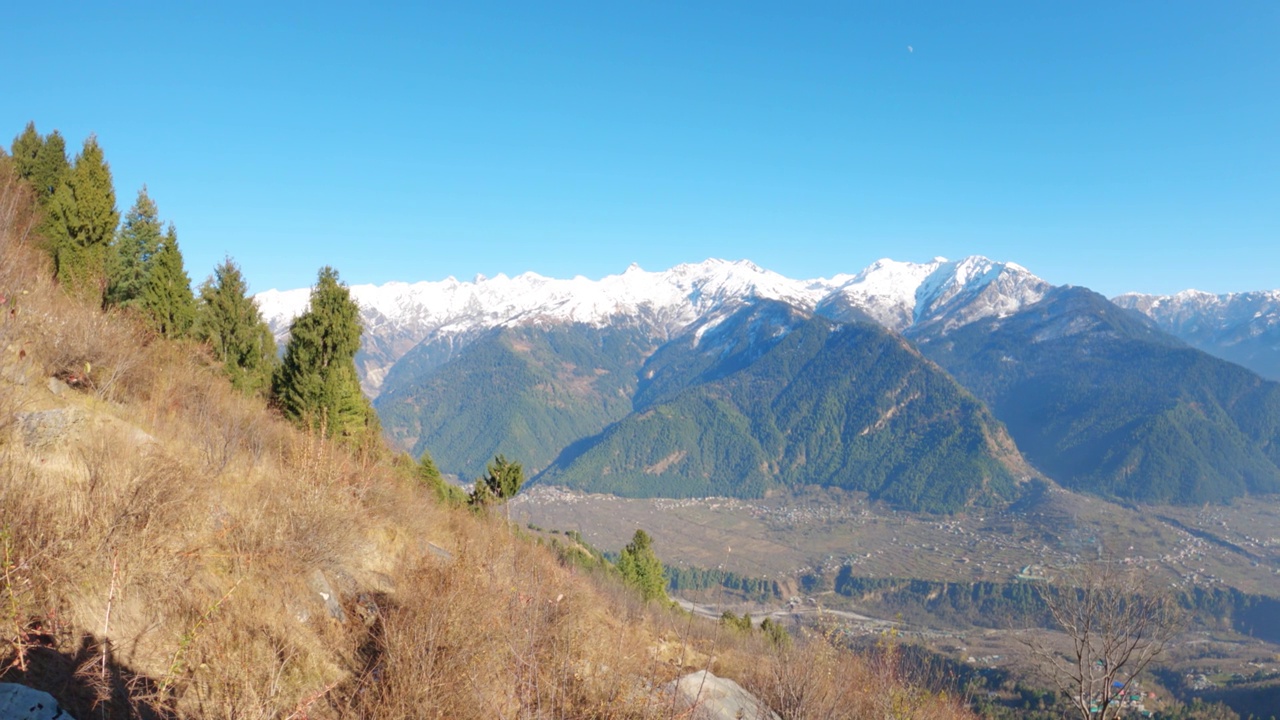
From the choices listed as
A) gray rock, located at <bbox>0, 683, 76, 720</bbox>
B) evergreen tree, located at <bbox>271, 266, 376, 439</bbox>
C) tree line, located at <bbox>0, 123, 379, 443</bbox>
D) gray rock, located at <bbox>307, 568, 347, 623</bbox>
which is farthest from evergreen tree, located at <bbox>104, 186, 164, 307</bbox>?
gray rock, located at <bbox>0, 683, 76, 720</bbox>

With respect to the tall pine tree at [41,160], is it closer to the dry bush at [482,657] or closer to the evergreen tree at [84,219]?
the evergreen tree at [84,219]

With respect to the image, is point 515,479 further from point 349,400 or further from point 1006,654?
point 1006,654

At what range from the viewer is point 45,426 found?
24.7 feet

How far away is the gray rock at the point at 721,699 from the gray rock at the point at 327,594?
4.68 metres

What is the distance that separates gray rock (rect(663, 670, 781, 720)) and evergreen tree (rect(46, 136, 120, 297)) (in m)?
21.6

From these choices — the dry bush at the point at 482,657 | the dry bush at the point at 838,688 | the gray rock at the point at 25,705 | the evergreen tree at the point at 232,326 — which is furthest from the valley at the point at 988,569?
the gray rock at the point at 25,705

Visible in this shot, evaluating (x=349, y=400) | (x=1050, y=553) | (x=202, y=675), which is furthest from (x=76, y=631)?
(x=1050, y=553)

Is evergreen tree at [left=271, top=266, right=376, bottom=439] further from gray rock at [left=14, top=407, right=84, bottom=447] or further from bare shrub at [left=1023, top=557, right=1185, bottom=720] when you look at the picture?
bare shrub at [left=1023, top=557, right=1185, bottom=720]

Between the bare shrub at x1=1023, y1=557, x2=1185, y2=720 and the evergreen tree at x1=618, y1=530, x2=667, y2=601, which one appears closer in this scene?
the bare shrub at x1=1023, y1=557, x2=1185, y2=720

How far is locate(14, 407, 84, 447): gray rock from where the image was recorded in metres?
7.21

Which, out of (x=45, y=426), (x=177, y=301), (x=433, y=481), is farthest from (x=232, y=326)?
(x=45, y=426)

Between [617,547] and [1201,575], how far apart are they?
14427cm

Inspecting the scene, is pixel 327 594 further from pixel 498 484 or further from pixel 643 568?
pixel 643 568

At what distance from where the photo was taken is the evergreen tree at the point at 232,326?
24.9 m
